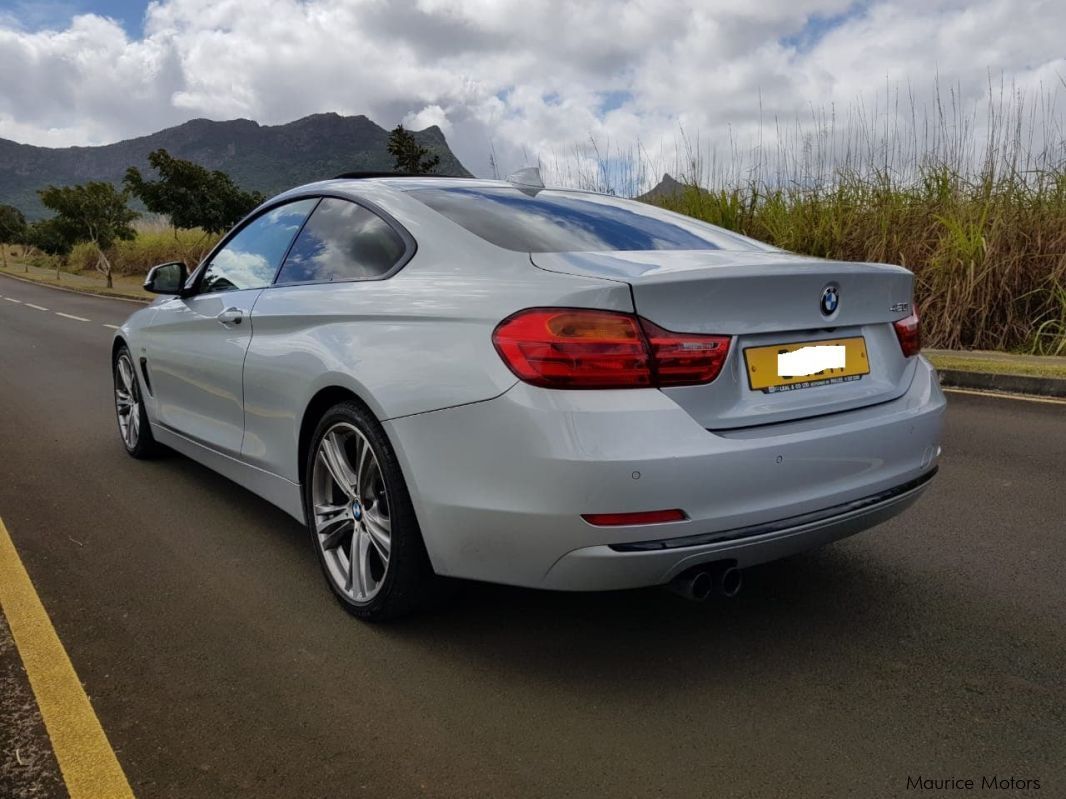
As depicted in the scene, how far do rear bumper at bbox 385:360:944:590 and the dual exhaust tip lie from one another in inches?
2.5

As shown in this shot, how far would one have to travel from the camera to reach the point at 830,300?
107 inches

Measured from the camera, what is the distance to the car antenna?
363 cm

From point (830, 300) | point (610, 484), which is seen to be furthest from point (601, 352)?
point (830, 300)

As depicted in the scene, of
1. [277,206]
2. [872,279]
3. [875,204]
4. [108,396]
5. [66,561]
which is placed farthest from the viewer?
[875,204]

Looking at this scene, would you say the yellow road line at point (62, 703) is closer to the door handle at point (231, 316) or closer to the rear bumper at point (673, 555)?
the rear bumper at point (673, 555)

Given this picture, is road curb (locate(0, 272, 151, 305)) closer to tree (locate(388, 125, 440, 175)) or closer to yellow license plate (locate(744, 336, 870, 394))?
tree (locate(388, 125, 440, 175))

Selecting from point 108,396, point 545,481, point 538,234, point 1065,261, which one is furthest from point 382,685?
point 1065,261

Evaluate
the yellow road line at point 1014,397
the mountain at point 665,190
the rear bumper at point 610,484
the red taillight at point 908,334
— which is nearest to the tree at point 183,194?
the mountain at point 665,190

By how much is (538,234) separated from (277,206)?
161 cm

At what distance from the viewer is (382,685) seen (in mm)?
2621

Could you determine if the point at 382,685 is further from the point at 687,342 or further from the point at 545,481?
the point at 687,342

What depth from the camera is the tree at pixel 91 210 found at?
37125 mm

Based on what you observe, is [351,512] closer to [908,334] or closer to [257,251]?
[257,251]

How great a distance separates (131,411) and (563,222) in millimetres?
3549
